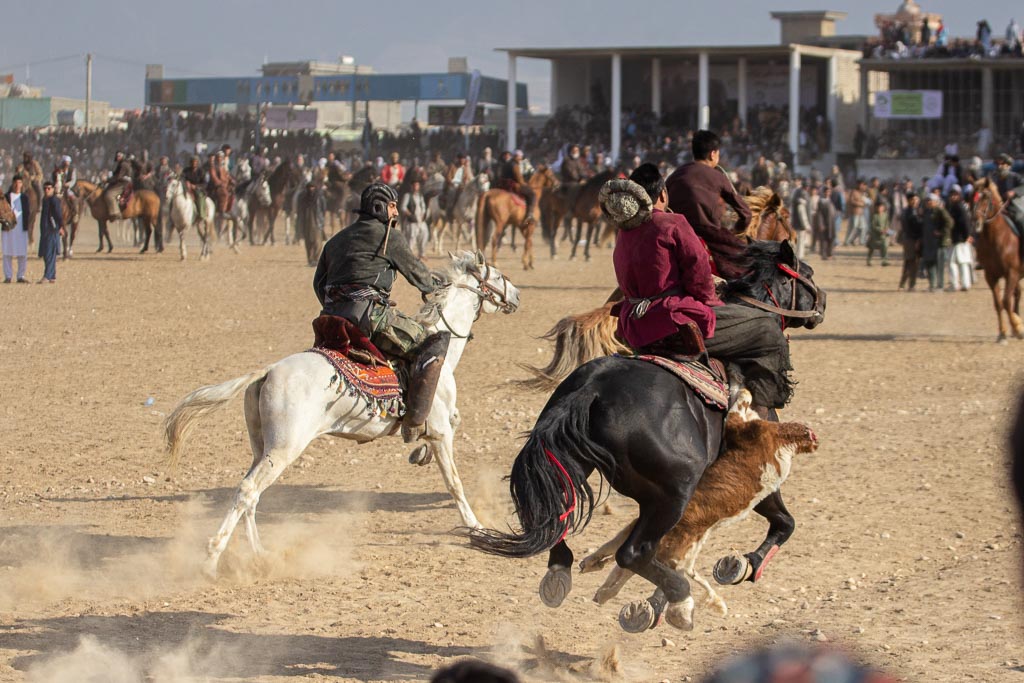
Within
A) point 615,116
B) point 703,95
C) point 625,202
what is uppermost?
point 703,95

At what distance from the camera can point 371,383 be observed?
6.93m

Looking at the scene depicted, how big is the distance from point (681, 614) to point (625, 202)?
1.74 metres

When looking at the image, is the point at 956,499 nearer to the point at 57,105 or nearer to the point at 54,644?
the point at 54,644

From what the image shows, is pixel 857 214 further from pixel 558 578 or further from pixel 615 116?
pixel 558 578

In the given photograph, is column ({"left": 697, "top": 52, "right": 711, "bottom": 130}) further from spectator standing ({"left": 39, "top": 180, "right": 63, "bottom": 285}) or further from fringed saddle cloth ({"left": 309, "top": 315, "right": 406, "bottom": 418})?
fringed saddle cloth ({"left": 309, "top": 315, "right": 406, "bottom": 418})

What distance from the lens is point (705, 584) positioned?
19.2 feet

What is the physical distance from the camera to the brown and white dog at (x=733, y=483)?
18.3 feet

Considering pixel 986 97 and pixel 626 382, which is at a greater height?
pixel 986 97

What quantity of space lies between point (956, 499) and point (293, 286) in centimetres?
1459

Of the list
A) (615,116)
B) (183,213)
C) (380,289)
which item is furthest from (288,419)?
(615,116)

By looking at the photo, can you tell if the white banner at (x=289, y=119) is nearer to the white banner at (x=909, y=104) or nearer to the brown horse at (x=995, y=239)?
the white banner at (x=909, y=104)

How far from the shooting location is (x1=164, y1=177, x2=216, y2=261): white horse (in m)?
26.5

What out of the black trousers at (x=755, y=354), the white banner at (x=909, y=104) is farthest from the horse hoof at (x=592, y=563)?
the white banner at (x=909, y=104)

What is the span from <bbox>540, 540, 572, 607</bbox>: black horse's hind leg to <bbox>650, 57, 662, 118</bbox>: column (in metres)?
46.5
